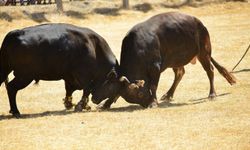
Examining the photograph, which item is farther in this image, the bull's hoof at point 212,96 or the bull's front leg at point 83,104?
the bull's hoof at point 212,96

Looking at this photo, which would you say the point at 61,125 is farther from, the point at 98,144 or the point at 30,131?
the point at 98,144

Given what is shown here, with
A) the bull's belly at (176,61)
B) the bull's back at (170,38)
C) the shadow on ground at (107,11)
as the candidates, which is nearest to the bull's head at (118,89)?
the bull's back at (170,38)

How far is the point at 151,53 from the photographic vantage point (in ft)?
46.7

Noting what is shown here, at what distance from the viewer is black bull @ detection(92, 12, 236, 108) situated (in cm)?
1412

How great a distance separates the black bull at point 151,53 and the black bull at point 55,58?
1.44 ft

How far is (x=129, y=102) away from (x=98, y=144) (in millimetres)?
4530

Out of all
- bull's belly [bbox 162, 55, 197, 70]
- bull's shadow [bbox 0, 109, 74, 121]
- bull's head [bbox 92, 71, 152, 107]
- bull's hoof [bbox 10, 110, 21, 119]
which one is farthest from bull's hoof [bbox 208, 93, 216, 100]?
bull's hoof [bbox 10, 110, 21, 119]

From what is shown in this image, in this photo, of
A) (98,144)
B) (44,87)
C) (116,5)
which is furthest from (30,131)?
(116,5)

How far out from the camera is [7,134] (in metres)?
11.0

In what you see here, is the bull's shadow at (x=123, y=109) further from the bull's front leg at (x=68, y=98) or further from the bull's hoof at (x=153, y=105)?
the bull's front leg at (x=68, y=98)

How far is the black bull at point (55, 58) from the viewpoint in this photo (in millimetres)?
13281

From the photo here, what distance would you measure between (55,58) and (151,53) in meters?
2.35

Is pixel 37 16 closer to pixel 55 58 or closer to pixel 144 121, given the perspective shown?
pixel 55 58

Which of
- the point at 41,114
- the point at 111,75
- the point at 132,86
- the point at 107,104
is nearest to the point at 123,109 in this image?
the point at 107,104
